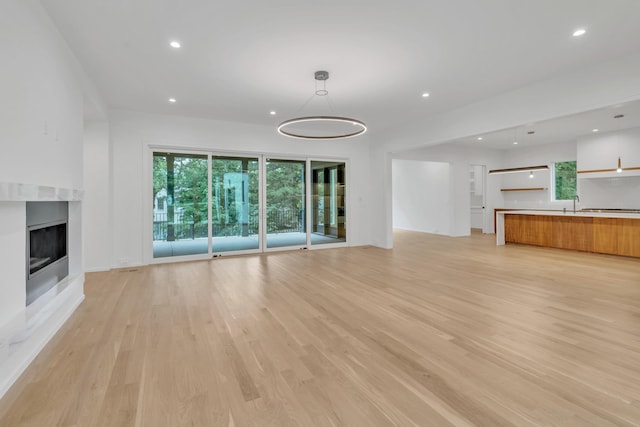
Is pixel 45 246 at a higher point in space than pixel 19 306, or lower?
higher

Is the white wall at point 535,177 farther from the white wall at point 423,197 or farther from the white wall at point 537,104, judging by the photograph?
the white wall at point 537,104

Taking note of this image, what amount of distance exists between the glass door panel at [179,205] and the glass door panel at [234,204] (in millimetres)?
240

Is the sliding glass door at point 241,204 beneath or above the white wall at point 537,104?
beneath

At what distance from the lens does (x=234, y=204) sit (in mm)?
7195

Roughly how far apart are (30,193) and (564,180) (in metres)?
12.9

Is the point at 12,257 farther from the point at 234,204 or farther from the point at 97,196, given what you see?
the point at 234,204

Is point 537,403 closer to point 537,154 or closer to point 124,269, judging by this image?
point 124,269

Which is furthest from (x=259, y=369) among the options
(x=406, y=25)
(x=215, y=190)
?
(x=215, y=190)

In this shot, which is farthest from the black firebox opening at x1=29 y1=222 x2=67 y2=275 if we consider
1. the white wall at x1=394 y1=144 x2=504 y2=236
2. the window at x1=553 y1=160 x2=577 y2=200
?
the window at x1=553 y1=160 x2=577 y2=200

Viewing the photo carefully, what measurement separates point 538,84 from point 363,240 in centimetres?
533

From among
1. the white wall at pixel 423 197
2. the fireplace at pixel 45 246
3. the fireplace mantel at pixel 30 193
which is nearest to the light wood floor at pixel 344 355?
the fireplace at pixel 45 246

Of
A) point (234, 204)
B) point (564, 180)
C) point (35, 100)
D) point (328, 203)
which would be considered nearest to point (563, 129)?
point (564, 180)

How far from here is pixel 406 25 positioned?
3291 millimetres

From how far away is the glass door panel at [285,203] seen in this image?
764 cm
